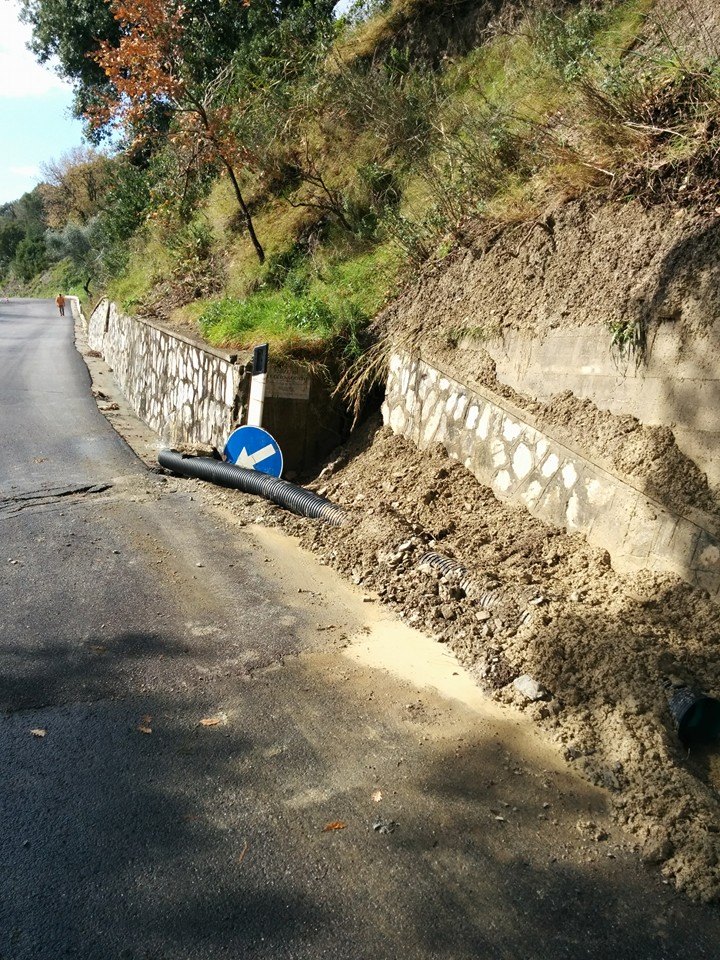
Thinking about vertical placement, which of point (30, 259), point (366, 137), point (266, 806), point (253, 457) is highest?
point (366, 137)

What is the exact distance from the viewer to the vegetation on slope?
653 centimetres

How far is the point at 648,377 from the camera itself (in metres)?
5.36

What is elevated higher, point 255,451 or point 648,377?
point 648,377

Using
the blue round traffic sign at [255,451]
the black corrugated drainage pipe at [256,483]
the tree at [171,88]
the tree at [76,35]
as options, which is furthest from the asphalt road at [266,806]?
the tree at [76,35]

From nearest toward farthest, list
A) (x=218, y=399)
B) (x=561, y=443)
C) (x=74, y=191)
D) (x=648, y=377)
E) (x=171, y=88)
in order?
1. (x=648, y=377)
2. (x=561, y=443)
3. (x=218, y=399)
4. (x=171, y=88)
5. (x=74, y=191)

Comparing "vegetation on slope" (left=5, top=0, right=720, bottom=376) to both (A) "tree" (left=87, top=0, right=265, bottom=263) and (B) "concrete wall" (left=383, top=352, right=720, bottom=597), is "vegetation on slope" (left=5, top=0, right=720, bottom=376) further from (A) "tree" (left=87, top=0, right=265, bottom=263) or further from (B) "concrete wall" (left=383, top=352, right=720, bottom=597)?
(B) "concrete wall" (left=383, top=352, right=720, bottom=597)

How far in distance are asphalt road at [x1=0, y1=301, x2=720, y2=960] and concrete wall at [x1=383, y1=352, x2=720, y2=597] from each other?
1466 millimetres

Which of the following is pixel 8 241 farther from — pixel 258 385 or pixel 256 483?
pixel 256 483

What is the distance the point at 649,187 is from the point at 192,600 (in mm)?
4512

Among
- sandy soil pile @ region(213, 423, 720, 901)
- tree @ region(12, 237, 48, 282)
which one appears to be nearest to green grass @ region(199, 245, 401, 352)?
sandy soil pile @ region(213, 423, 720, 901)

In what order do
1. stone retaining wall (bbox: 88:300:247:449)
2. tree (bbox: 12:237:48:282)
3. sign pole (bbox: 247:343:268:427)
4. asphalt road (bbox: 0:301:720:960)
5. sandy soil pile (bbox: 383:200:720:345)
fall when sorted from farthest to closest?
1. tree (bbox: 12:237:48:282)
2. stone retaining wall (bbox: 88:300:247:449)
3. sign pole (bbox: 247:343:268:427)
4. sandy soil pile (bbox: 383:200:720:345)
5. asphalt road (bbox: 0:301:720:960)

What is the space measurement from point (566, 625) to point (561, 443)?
1630 millimetres

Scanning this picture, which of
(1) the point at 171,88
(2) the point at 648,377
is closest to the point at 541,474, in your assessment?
(2) the point at 648,377

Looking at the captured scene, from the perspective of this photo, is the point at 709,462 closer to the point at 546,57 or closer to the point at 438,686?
the point at 438,686
